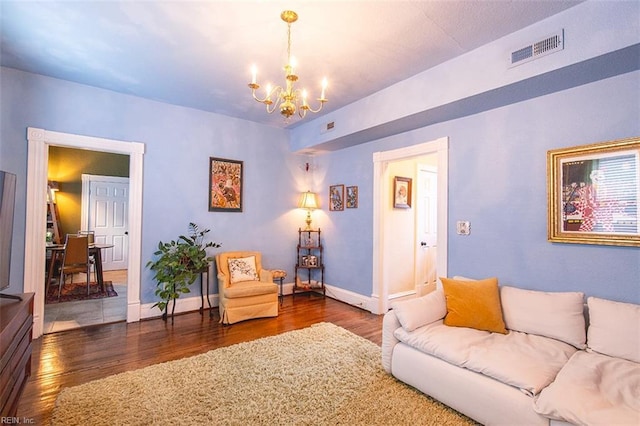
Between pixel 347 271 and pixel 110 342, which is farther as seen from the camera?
pixel 347 271

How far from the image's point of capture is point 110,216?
701cm

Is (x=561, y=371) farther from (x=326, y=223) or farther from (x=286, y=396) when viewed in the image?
(x=326, y=223)

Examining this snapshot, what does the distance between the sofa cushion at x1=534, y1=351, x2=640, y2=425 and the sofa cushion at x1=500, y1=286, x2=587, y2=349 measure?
30 cm

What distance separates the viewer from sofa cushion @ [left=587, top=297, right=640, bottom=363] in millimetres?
1883

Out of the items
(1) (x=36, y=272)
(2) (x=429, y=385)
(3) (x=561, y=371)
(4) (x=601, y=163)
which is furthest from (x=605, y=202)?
(1) (x=36, y=272)

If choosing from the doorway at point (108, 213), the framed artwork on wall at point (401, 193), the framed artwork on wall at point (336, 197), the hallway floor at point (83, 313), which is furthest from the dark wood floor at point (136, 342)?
the doorway at point (108, 213)

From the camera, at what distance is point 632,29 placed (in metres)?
1.86

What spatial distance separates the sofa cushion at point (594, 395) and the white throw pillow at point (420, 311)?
856 mm

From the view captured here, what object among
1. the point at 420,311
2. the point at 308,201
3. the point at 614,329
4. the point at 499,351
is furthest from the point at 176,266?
the point at 614,329

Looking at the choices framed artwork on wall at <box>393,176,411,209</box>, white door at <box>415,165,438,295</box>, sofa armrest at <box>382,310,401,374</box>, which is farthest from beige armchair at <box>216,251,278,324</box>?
white door at <box>415,165,438,295</box>

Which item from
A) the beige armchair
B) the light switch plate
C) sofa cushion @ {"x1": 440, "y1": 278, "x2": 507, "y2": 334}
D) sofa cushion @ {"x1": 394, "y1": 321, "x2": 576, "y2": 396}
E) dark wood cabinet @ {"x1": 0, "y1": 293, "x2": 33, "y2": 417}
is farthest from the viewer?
the beige armchair

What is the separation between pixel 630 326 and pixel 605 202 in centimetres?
90

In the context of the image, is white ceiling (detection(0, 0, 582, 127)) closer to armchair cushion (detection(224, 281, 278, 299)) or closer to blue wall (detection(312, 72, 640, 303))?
blue wall (detection(312, 72, 640, 303))

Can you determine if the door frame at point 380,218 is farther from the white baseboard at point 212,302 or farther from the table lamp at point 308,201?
the table lamp at point 308,201
